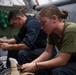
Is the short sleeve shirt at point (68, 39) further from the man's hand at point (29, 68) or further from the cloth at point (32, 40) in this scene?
the cloth at point (32, 40)

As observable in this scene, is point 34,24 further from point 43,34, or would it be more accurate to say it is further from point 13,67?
point 13,67

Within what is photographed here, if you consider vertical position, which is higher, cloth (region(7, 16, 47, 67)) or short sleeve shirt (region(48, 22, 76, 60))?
short sleeve shirt (region(48, 22, 76, 60))

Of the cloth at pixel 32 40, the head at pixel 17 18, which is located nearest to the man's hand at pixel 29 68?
the cloth at pixel 32 40

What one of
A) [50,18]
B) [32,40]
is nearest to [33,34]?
[32,40]

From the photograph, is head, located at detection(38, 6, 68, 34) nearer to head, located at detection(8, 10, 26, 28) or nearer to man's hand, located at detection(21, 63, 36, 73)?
man's hand, located at detection(21, 63, 36, 73)

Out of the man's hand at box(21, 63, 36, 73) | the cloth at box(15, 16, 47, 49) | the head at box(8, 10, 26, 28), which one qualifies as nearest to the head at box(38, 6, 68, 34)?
the man's hand at box(21, 63, 36, 73)

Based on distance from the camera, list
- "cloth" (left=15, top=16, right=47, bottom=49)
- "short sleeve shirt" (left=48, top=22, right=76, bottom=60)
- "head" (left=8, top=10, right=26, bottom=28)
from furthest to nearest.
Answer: "head" (left=8, top=10, right=26, bottom=28) < "cloth" (left=15, top=16, right=47, bottom=49) < "short sleeve shirt" (left=48, top=22, right=76, bottom=60)

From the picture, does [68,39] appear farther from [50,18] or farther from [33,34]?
[33,34]

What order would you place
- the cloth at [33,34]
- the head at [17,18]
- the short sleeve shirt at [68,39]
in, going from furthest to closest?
the head at [17,18] < the cloth at [33,34] < the short sleeve shirt at [68,39]

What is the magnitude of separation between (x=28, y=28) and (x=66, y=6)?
0.68 metres

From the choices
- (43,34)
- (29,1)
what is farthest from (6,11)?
(43,34)

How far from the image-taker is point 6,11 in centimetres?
321

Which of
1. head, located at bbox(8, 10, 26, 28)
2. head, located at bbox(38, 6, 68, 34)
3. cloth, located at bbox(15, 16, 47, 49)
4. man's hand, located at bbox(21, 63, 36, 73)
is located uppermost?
head, located at bbox(38, 6, 68, 34)

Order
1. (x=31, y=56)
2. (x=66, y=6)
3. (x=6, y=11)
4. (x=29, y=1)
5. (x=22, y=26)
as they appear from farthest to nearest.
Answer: (x=29, y=1)
(x=6, y=11)
(x=66, y=6)
(x=22, y=26)
(x=31, y=56)
